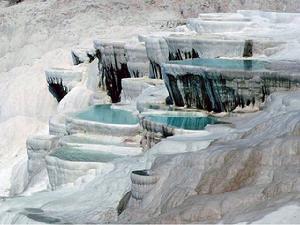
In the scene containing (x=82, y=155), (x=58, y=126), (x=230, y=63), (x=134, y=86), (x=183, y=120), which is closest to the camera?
(x=82, y=155)

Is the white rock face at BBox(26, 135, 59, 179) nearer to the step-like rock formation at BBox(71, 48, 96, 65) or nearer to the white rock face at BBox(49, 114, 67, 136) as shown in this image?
the white rock face at BBox(49, 114, 67, 136)

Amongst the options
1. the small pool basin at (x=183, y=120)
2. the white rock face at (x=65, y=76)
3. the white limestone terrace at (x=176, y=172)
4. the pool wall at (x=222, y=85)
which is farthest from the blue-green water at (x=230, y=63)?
the white rock face at (x=65, y=76)

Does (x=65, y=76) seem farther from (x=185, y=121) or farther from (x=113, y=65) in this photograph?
(x=185, y=121)

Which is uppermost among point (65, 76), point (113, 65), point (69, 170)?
point (69, 170)

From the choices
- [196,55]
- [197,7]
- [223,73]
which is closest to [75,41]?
[197,7]

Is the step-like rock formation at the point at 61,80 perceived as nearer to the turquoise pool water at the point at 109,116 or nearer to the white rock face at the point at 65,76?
the white rock face at the point at 65,76

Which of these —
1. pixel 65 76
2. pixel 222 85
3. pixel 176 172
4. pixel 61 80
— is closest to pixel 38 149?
pixel 222 85
